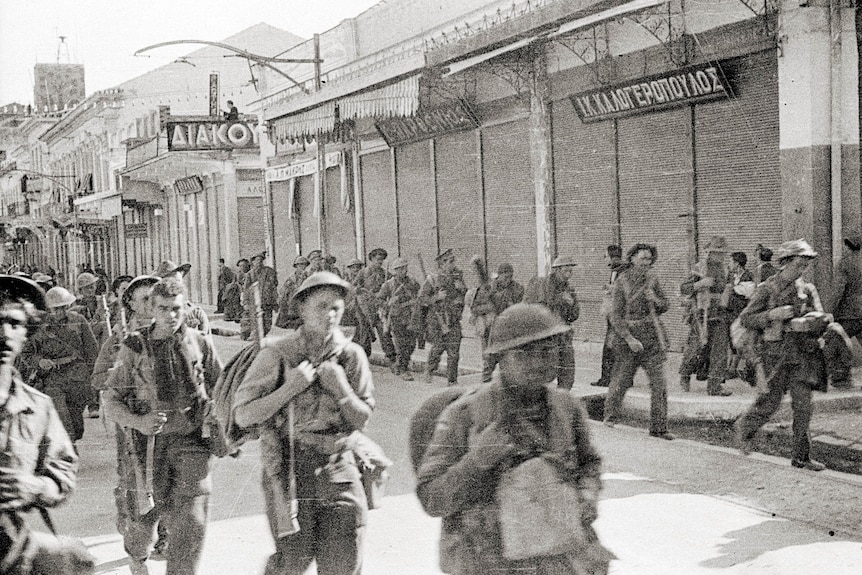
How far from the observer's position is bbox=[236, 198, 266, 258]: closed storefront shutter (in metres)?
30.2

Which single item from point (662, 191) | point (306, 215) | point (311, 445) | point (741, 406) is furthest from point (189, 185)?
point (311, 445)

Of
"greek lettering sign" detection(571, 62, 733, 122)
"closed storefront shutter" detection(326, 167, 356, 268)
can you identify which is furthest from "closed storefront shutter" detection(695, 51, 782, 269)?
"closed storefront shutter" detection(326, 167, 356, 268)

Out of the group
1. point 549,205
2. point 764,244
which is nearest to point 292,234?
point 549,205

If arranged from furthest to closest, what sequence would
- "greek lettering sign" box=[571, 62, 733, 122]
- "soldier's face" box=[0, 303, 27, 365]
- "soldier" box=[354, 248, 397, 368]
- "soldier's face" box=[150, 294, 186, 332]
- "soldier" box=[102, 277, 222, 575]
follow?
"soldier" box=[354, 248, 397, 368] → "greek lettering sign" box=[571, 62, 733, 122] → "soldier's face" box=[150, 294, 186, 332] → "soldier" box=[102, 277, 222, 575] → "soldier's face" box=[0, 303, 27, 365]

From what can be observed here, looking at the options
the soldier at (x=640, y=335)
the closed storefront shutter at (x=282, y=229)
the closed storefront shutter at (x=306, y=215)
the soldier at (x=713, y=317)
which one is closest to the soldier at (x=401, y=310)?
the soldier at (x=713, y=317)

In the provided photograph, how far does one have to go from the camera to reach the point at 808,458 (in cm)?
719

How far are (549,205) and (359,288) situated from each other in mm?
3310

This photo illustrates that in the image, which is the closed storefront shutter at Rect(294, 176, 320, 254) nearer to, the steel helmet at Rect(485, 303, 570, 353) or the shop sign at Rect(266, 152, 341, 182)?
the shop sign at Rect(266, 152, 341, 182)

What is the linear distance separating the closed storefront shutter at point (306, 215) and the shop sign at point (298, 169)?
0.81ft

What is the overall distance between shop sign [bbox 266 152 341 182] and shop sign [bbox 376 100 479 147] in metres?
3.11

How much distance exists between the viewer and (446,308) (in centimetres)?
1173

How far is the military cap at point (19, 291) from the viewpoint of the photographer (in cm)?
359

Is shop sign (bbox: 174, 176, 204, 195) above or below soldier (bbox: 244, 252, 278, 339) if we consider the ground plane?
above

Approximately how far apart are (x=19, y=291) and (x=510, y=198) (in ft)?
44.9
